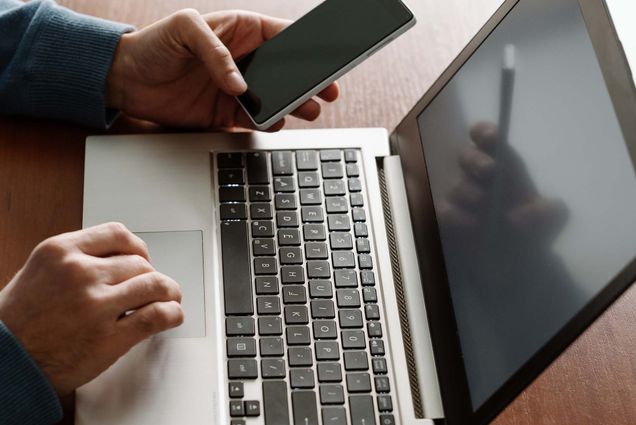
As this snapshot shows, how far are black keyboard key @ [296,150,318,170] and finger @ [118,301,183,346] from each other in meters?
0.23

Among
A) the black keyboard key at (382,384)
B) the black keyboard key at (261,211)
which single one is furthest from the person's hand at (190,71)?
the black keyboard key at (382,384)

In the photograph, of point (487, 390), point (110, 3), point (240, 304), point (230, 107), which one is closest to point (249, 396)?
point (240, 304)

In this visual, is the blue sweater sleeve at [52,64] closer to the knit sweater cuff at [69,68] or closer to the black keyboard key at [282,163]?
the knit sweater cuff at [69,68]

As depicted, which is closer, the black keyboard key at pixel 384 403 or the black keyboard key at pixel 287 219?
the black keyboard key at pixel 384 403

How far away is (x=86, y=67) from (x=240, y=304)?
323 mm

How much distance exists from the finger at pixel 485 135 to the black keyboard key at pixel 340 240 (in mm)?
161

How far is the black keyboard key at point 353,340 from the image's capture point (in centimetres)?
66

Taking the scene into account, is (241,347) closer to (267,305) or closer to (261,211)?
(267,305)

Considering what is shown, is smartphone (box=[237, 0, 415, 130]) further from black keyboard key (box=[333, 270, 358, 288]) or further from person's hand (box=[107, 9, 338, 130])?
black keyboard key (box=[333, 270, 358, 288])

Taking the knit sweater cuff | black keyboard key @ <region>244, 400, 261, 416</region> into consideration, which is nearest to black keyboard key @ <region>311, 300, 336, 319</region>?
black keyboard key @ <region>244, 400, 261, 416</region>

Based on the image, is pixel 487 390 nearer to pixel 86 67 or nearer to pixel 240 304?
pixel 240 304

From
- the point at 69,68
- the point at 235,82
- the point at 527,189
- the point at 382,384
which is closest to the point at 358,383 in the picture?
the point at 382,384

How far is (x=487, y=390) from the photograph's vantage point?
1.91 ft

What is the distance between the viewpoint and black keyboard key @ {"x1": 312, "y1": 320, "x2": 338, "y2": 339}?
0.67 metres
